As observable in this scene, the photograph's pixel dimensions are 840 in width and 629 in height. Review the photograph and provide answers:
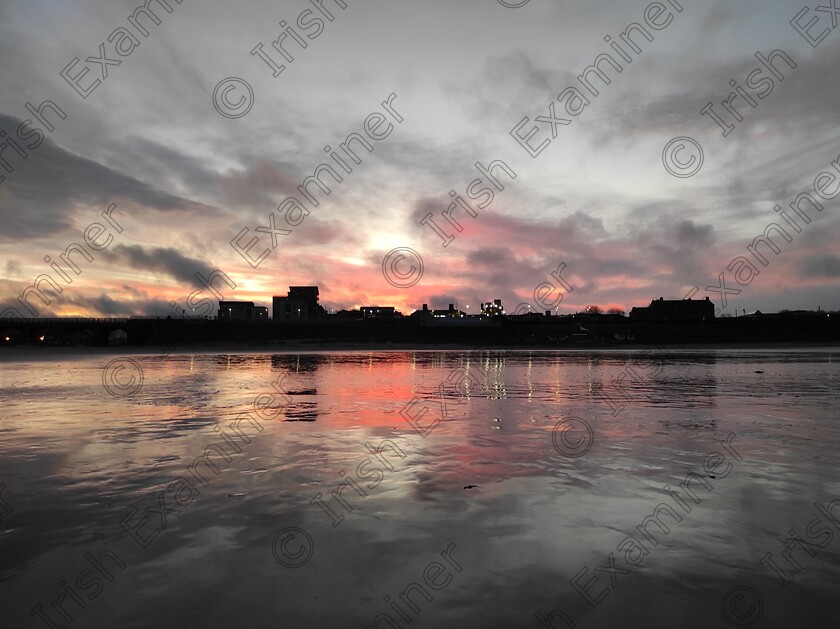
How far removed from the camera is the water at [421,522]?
5020 mm

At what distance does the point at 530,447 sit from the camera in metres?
11.9

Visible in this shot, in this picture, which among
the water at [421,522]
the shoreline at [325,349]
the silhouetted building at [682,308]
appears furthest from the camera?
the silhouetted building at [682,308]

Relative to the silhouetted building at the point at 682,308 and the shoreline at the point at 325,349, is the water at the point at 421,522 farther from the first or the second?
the silhouetted building at the point at 682,308

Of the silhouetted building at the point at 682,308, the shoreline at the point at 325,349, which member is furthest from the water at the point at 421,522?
the silhouetted building at the point at 682,308

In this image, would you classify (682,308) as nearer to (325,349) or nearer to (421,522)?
(325,349)

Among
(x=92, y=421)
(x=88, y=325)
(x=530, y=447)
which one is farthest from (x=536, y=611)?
(x=88, y=325)

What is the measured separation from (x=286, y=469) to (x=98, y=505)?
10.4 feet

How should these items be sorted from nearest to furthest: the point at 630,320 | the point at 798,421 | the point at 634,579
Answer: the point at 634,579 → the point at 798,421 → the point at 630,320

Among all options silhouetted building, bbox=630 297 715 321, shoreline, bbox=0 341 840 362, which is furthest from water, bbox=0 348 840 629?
silhouetted building, bbox=630 297 715 321

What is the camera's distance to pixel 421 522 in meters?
7.13

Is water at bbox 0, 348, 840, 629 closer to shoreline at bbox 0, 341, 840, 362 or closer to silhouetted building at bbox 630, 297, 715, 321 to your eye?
shoreline at bbox 0, 341, 840, 362

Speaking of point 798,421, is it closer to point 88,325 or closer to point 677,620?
point 677,620

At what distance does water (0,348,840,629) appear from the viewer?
502 cm

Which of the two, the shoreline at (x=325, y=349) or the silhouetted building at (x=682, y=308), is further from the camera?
the silhouetted building at (x=682, y=308)
